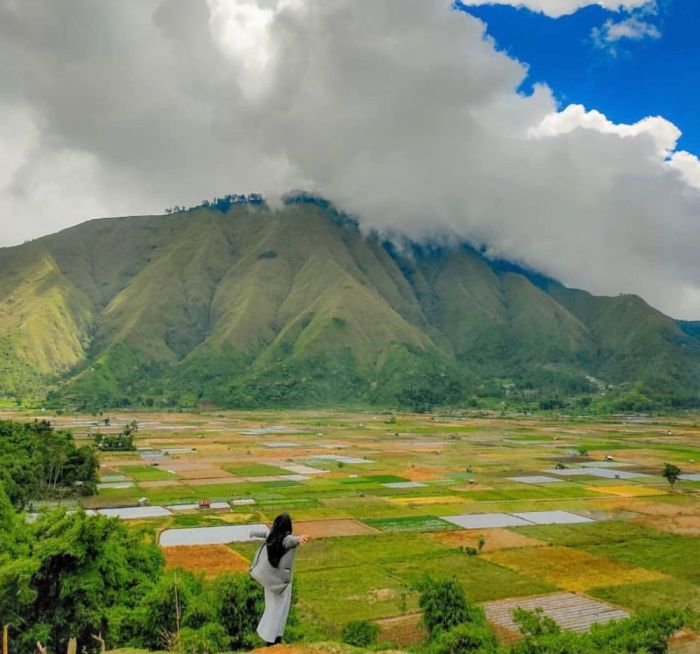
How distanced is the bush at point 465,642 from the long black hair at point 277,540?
48.0 ft

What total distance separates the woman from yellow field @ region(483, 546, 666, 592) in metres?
29.9

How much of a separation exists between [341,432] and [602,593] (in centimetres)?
10868

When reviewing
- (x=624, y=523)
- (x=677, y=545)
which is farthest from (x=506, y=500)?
(x=677, y=545)

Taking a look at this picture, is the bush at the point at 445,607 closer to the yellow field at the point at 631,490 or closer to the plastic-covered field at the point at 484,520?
the plastic-covered field at the point at 484,520

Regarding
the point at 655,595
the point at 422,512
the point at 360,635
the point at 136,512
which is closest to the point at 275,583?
the point at 360,635

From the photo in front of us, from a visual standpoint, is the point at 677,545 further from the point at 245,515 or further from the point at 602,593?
the point at 245,515

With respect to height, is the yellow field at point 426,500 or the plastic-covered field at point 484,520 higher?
the plastic-covered field at point 484,520

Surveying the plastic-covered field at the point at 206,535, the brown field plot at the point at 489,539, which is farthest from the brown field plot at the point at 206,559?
the brown field plot at the point at 489,539

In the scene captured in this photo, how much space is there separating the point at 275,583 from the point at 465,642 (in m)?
14.7

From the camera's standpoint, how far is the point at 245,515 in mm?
55594

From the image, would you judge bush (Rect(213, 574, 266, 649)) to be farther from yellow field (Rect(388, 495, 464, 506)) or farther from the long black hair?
yellow field (Rect(388, 495, 464, 506))

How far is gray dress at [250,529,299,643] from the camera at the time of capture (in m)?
10.7

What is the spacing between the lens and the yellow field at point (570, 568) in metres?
37.4

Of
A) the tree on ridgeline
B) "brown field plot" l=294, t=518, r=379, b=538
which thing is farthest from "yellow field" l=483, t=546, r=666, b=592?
the tree on ridgeline
